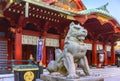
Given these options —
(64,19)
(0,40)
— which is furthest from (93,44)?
(0,40)

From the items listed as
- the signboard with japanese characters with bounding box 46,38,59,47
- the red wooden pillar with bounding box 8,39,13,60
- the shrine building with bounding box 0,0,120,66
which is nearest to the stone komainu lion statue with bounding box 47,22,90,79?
the shrine building with bounding box 0,0,120,66

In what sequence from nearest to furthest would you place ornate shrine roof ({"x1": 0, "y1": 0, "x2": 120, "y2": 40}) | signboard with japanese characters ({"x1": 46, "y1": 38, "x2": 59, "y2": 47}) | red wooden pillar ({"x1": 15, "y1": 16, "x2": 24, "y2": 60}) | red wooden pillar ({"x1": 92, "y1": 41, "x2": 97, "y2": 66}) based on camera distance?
1. ornate shrine roof ({"x1": 0, "y1": 0, "x2": 120, "y2": 40})
2. red wooden pillar ({"x1": 15, "y1": 16, "x2": 24, "y2": 60})
3. signboard with japanese characters ({"x1": 46, "y1": 38, "x2": 59, "y2": 47})
4. red wooden pillar ({"x1": 92, "y1": 41, "x2": 97, "y2": 66})

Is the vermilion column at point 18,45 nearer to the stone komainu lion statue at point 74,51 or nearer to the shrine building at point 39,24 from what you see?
the shrine building at point 39,24

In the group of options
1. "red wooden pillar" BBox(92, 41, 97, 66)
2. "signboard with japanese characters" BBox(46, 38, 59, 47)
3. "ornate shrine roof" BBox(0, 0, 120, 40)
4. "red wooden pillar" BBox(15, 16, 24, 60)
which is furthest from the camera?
"red wooden pillar" BBox(92, 41, 97, 66)

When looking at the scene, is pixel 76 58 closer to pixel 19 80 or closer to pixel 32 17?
pixel 19 80

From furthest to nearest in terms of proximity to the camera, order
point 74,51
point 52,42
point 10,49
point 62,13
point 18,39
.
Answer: point 52,42 → point 10,49 → point 62,13 → point 18,39 → point 74,51

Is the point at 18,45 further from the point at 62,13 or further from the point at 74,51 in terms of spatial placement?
the point at 74,51

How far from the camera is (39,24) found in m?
13.4

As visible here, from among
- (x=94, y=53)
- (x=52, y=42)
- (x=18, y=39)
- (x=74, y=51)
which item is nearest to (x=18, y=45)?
(x=18, y=39)

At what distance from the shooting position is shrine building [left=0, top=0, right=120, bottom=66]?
1139 cm

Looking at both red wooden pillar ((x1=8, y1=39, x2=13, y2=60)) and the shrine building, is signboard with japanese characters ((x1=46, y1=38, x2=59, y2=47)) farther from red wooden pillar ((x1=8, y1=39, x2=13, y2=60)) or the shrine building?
red wooden pillar ((x1=8, y1=39, x2=13, y2=60))

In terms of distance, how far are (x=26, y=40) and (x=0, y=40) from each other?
170 cm

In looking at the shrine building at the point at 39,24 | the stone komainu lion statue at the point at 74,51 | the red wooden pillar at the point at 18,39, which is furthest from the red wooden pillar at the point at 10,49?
the stone komainu lion statue at the point at 74,51

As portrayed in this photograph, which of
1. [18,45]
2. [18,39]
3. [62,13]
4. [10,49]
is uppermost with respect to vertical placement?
[62,13]
